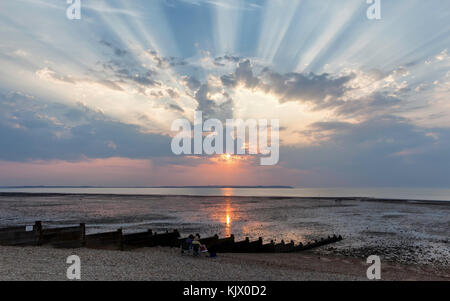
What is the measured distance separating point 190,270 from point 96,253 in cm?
618

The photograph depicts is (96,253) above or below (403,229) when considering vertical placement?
above

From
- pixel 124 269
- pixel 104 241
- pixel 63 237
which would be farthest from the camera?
pixel 104 241

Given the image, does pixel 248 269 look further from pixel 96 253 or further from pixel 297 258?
pixel 297 258

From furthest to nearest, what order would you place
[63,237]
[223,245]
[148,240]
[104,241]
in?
[223,245] < [148,240] < [104,241] < [63,237]

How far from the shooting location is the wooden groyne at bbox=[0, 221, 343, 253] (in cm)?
1783

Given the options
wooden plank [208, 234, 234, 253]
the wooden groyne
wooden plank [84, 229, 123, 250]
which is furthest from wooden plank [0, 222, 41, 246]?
wooden plank [208, 234, 234, 253]

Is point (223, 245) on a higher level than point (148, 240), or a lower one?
lower

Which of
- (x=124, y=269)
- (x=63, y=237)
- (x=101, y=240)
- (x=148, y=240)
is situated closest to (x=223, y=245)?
(x=148, y=240)

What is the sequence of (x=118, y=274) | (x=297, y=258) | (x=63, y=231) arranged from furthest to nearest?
(x=297, y=258)
(x=63, y=231)
(x=118, y=274)

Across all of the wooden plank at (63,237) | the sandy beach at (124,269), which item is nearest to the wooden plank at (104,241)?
the wooden plank at (63,237)

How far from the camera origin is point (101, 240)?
64.6 feet

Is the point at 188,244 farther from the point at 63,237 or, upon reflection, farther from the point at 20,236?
the point at 20,236
